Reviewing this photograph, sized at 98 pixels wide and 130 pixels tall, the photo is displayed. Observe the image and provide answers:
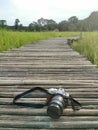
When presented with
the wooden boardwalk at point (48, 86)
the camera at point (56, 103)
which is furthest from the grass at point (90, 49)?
the camera at point (56, 103)

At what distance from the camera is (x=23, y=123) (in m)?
2.23

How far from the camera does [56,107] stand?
86.3 inches

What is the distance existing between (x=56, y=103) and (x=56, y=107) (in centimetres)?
3

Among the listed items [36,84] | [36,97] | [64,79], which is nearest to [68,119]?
[36,97]

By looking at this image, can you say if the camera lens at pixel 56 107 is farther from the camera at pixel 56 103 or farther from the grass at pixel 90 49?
the grass at pixel 90 49

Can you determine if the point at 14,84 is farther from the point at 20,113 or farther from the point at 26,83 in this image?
the point at 20,113

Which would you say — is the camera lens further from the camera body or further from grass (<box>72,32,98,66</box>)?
grass (<box>72,32,98,66</box>)

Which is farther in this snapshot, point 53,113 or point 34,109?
point 34,109

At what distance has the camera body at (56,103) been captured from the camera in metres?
2.21

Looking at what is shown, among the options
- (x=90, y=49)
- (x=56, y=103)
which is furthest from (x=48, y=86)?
(x=90, y=49)

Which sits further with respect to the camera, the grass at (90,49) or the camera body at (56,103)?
the grass at (90,49)

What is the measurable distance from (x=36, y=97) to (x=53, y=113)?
70cm

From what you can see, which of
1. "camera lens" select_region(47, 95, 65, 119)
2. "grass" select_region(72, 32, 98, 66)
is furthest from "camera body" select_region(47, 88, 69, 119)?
"grass" select_region(72, 32, 98, 66)

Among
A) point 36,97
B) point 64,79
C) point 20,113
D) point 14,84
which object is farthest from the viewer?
point 64,79
